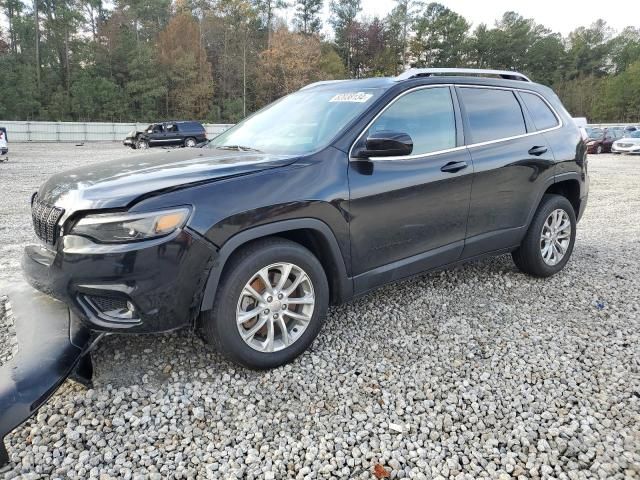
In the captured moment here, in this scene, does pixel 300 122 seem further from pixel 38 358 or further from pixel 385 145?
pixel 38 358

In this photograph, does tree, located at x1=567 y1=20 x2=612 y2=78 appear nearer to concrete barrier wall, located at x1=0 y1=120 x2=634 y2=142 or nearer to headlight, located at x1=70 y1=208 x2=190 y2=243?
concrete barrier wall, located at x1=0 y1=120 x2=634 y2=142

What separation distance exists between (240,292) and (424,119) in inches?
75.7

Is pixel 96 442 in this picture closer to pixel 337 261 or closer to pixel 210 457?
pixel 210 457

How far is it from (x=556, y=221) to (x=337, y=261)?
2607mm

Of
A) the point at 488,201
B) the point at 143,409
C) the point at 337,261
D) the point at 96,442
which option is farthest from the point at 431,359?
the point at 96,442

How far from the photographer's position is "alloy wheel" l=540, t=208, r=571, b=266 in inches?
175

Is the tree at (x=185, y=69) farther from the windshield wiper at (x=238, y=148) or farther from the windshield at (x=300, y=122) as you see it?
the windshield wiper at (x=238, y=148)

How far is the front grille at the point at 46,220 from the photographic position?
2.58m

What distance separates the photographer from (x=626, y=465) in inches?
85.4

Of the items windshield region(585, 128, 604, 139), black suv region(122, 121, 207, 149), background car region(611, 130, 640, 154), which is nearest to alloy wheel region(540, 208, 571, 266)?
background car region(611, 130, 640, 154)

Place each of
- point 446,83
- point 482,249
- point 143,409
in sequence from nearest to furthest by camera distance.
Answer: point 143,409 → point 446,83 → point 482,249

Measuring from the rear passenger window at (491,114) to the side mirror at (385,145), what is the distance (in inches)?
37.6

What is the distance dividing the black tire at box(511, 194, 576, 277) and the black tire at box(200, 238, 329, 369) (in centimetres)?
233

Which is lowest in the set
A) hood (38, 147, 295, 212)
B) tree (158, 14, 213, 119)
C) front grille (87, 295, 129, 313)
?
front grille (87, 295, 129, 313)
